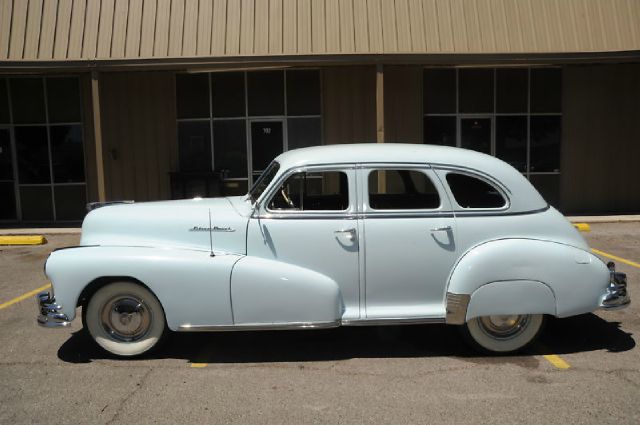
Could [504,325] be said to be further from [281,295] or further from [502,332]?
[281,295]

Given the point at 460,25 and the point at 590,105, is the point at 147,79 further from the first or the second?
the point at 590,105

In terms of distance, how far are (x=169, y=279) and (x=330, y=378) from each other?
156 centimetres

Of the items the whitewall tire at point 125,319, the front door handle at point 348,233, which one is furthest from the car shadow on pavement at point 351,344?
the front door handle at point 348,233

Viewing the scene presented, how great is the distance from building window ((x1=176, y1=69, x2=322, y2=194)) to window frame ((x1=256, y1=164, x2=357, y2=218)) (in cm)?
942

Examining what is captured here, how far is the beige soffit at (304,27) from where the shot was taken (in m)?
12.8

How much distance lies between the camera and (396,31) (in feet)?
42.4

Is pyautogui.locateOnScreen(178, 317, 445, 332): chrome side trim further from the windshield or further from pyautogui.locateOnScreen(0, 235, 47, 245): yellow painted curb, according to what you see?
pyautogui.locateOnScreen(0, 235, 47, 245): yellow painted curb

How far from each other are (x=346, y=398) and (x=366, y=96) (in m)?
10.9

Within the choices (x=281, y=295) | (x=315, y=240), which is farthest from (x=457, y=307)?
(x=281, y=295)

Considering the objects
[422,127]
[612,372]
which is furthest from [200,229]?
[422,127]

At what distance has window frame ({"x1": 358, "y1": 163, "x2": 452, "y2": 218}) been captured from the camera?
16.2 ft

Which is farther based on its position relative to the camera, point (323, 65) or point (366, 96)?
point (366, 96)

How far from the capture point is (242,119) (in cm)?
1440

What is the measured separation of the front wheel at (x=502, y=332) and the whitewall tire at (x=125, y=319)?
2.70m
